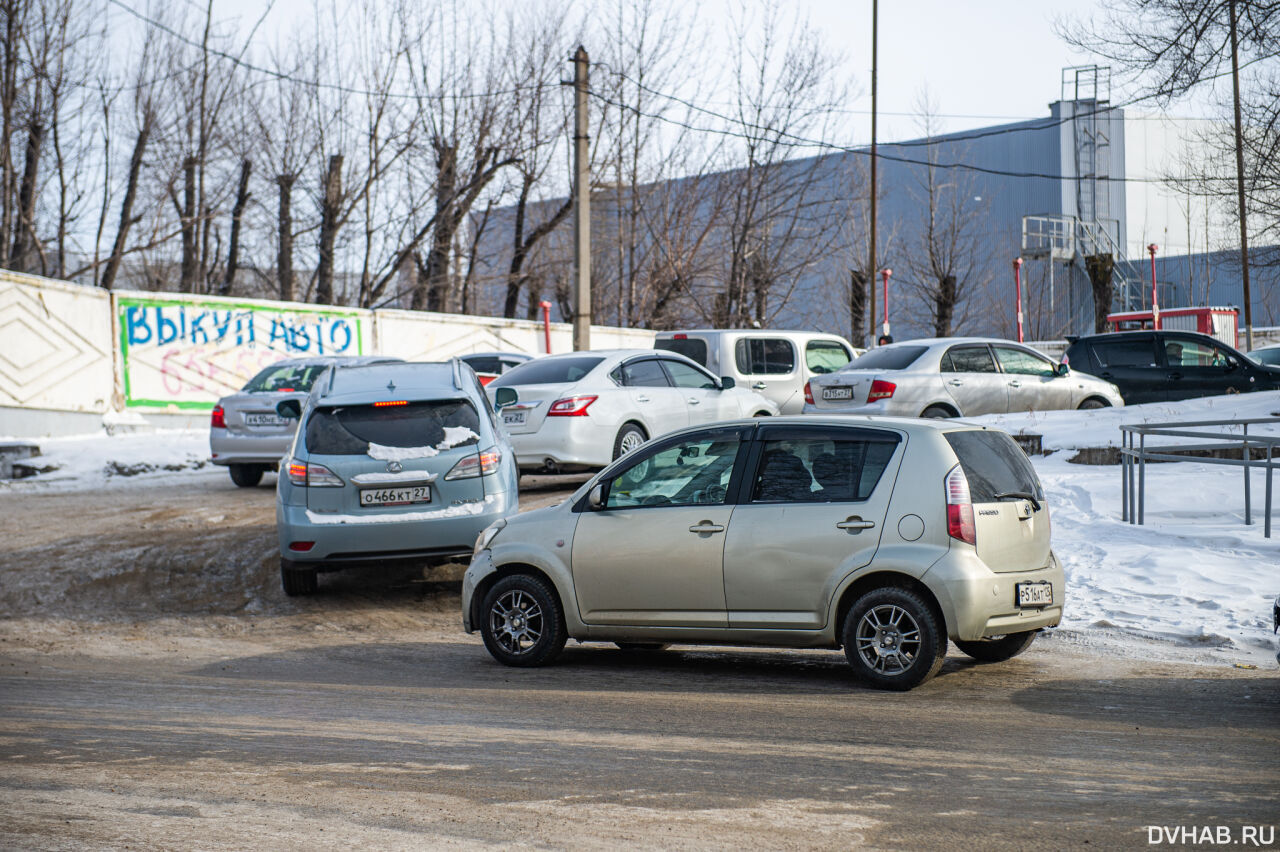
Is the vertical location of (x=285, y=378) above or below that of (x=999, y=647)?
above

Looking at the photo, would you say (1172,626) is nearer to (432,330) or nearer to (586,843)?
(586,843)

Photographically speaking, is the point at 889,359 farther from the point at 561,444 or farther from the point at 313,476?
the point at 313,476

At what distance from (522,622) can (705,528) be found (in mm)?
1383

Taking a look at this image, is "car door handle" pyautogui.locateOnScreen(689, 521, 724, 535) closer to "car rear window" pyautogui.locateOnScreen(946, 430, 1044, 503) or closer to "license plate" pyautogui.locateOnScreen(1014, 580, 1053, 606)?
"car rear window" pyautogui.locateOnScreen(946, 430, 1044, 503)

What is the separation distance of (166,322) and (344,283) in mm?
16374

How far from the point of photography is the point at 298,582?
411 inches

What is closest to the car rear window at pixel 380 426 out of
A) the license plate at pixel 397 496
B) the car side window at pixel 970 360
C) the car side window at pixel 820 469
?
the license plate at pixel 397 496

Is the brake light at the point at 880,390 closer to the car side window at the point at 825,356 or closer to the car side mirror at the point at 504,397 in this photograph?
the car side window at the point at 825,356

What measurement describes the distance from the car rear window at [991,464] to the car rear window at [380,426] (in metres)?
4.17

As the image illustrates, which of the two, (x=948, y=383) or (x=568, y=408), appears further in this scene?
(x=948, y=383)

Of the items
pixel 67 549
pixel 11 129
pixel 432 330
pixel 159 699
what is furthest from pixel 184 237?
pixel 159 699

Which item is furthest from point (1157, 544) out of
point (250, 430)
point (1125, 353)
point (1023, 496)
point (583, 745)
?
point (250, 430)

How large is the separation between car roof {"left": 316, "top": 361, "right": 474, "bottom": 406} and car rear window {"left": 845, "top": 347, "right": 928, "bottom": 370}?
22.6ft

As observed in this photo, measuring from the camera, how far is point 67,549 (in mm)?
11875
